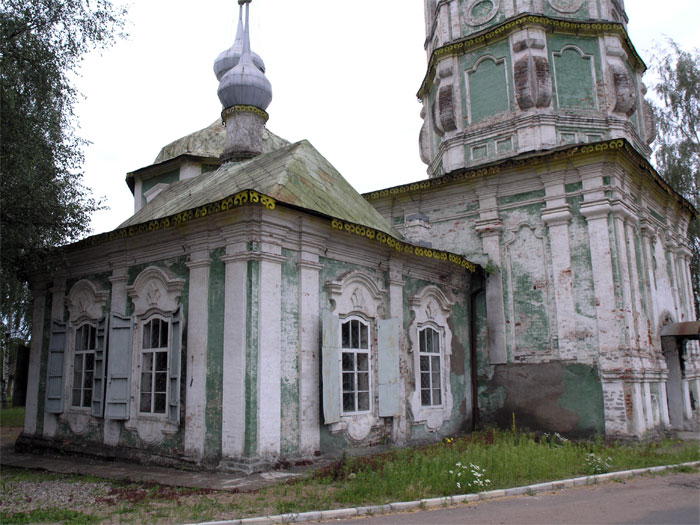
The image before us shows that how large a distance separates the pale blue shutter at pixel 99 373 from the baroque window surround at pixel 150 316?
658 mm

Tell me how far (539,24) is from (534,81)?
1294 millimetres

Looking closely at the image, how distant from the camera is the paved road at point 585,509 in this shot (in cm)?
487

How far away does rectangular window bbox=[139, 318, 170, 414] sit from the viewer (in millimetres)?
8250

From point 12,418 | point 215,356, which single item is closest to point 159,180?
point 12,418

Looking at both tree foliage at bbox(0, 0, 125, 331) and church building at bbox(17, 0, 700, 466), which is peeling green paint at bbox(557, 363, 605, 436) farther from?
tree foliage at bbox(0, 0, 125, 331)

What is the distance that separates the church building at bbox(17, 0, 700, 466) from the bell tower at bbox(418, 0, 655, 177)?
46mm

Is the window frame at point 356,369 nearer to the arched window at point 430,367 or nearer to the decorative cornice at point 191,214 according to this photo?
the arched window at point 430,367

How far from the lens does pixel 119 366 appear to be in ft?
28.6

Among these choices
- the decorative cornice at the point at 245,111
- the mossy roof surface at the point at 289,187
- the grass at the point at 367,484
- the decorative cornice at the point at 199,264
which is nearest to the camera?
the grass at the point at 367,484

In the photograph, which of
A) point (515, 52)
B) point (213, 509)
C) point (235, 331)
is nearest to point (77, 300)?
point (235, 331)

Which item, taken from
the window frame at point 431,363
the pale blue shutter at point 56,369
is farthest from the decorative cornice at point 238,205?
the pale blue shutter at point 56,369

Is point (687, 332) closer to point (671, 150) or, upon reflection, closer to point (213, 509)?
point (213, 509)

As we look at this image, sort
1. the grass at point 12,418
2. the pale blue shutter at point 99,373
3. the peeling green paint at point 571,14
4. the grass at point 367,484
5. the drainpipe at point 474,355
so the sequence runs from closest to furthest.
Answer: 1. the grass at point 367,484
2. the pale blue shutter at point 99,373
3. the drainpipe at point 474,355
4. the peeling green paint at point 571,14
5. the grass at point 12,418

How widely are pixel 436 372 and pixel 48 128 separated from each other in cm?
718
